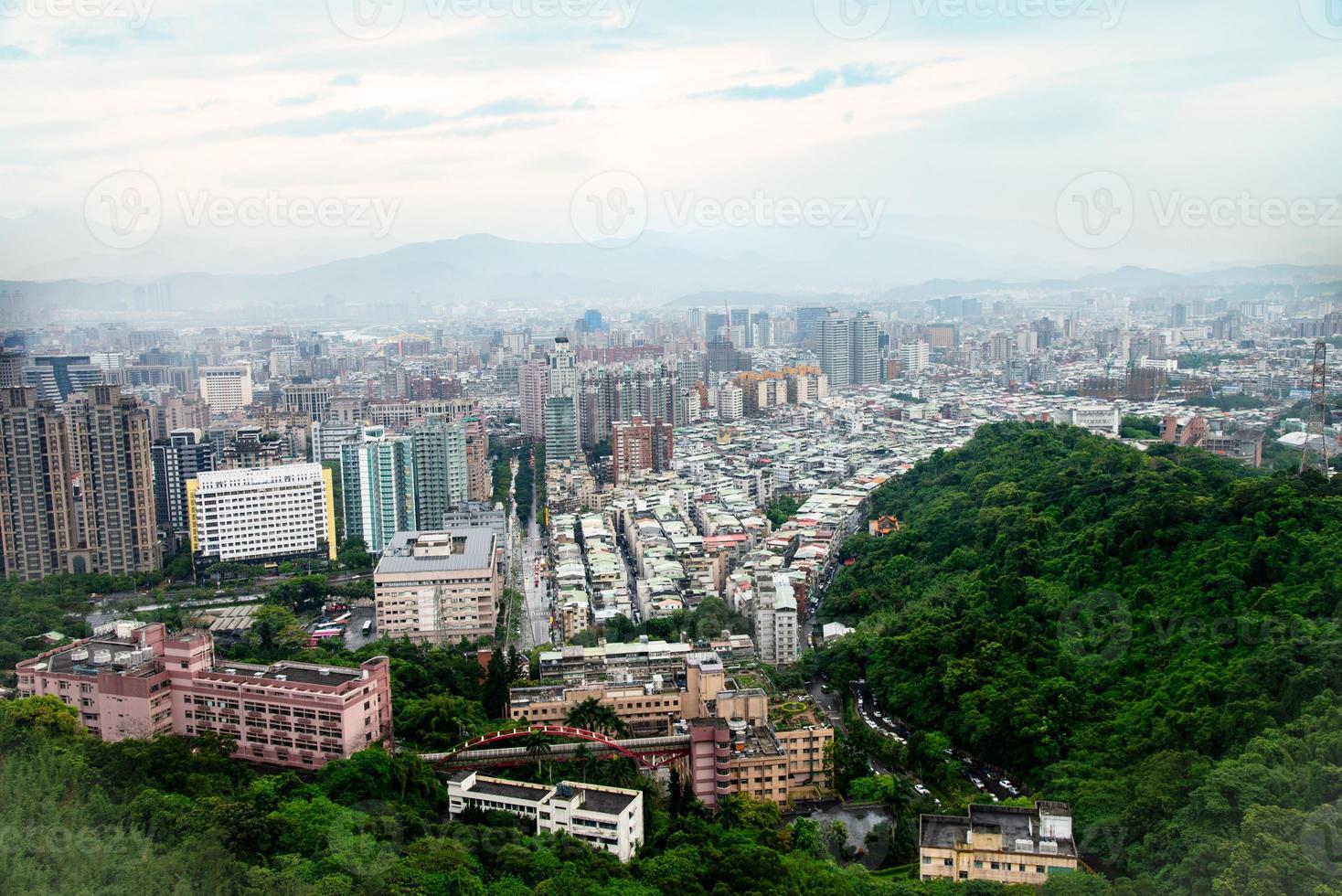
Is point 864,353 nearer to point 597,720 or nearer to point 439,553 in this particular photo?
point 439,553

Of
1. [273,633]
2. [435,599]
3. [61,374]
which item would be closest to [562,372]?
[61,374]

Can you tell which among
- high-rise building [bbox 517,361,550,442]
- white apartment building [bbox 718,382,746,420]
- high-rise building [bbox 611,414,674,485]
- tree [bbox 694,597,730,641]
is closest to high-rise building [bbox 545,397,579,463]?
high-rise building [bbox 611,414,674,485]

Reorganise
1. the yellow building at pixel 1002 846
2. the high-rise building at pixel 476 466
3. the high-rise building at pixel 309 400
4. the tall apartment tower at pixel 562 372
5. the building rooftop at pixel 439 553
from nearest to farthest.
→ the yellow building at pixel 1002 846, the building rooftop at pixel 439 553, the high-rise building at pixel 476 466, the high-rise building at pixel 309 400, the tall apartment tower at pixel 562 372

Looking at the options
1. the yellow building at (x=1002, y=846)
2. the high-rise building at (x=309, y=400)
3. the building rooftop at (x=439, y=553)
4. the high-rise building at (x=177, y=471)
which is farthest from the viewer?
the high-rise building at (x=309, y=400)

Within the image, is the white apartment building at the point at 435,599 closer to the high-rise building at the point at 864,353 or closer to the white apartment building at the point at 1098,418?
the white apartment building at the point at 1098,418

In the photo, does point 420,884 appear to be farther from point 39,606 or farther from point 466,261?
point 466,261

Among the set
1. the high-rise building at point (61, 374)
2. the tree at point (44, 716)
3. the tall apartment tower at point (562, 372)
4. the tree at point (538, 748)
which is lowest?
the tree at point (538, 748)

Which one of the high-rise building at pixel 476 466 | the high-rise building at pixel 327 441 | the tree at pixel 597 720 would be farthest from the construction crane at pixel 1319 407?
the high-rise building at pixel 327 441
